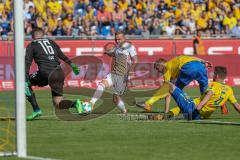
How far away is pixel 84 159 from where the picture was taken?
38.4 feet

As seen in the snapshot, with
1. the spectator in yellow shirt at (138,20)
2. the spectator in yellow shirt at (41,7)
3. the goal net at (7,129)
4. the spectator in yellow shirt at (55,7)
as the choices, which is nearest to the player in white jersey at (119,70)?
the goal net at (7,129)

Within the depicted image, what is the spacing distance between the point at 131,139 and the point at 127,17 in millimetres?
23020

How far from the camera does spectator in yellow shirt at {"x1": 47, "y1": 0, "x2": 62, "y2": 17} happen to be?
1401 inches

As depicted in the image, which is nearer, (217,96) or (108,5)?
(217,96)

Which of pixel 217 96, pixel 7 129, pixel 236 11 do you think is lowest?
pixel 7 129

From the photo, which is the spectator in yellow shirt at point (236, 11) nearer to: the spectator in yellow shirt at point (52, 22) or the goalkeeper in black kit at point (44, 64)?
the spectator in yellow shirt at point (52, 22)

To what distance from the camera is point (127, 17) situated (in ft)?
121

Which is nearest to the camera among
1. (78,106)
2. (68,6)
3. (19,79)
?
(19,79)

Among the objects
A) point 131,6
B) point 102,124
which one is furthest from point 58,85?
point 131,6

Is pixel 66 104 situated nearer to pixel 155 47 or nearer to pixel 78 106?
pixel 78 106

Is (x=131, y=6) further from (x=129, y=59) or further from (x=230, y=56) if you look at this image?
(x=129, y=59)

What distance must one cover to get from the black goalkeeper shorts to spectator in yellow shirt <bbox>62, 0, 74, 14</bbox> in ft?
56.7

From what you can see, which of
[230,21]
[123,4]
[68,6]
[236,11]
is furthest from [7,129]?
[236,11]

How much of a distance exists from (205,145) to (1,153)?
10.6 ft
